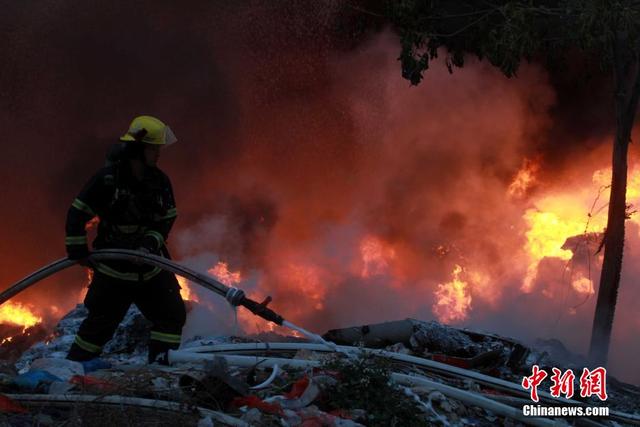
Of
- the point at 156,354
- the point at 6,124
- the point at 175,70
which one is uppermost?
the point at 175,70

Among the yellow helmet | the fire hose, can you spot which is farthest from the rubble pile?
the yellow helmet

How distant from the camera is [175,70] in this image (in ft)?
41.2

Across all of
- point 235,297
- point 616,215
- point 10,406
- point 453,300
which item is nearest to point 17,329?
point 453,300

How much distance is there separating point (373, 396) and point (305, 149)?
28.7 feet

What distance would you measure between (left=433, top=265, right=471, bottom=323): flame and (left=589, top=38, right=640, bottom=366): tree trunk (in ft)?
9.58

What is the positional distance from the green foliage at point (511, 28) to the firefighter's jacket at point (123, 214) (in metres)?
4.34

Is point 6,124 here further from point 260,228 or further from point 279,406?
point 279,406

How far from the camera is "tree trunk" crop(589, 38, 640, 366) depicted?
8.89m

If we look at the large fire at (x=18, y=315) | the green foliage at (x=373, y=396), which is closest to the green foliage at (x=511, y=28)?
the green foliage at (x=373, y=396)

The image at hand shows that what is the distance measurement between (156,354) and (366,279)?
7.22 m

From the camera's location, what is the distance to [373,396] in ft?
14.0

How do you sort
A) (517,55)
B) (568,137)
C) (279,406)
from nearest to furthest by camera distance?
(279,406)
(517,55)
(568,137)

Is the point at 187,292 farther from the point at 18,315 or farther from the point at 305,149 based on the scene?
the point at 18,315

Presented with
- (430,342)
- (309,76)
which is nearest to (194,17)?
(309,76)
